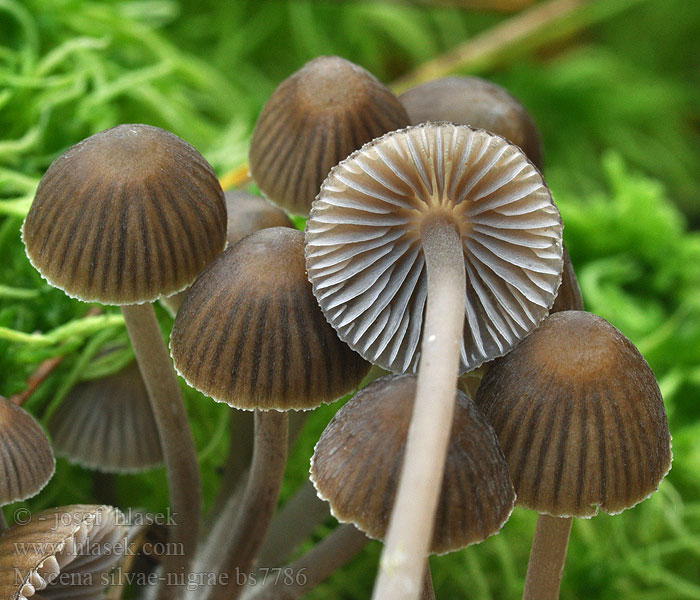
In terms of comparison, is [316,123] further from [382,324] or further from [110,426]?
[110,426]

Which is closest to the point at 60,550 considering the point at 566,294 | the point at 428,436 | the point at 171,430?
the point at 171,430

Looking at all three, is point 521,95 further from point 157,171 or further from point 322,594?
point 157,171

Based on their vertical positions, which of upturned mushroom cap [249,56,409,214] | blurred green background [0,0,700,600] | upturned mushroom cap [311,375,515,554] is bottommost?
blurred green background [0,0,700,600]

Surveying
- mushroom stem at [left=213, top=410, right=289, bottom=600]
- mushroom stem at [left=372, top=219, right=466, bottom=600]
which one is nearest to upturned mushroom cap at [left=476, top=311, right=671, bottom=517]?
Result: mushroom stem at [left=372, top=219, right=466, bottom=600]

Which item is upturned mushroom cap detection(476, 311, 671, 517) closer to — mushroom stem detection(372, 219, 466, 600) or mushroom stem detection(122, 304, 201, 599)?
mushroom stem detection(372, 219, 466, 600)

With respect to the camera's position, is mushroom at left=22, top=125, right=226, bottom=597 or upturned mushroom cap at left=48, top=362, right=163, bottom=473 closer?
mushroom at left=22, top=125, right=226, bottom=597

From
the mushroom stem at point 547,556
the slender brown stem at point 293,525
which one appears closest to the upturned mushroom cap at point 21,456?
the slender brown stem at point 293,525
